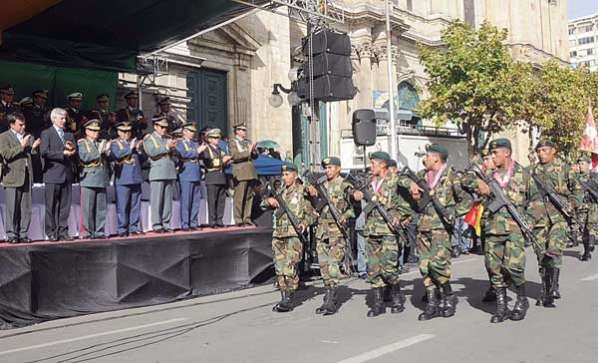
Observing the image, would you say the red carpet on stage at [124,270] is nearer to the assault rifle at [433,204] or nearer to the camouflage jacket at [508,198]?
the assault rifle at [433,204]

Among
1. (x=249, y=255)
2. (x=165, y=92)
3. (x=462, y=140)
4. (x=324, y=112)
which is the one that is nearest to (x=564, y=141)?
(x=462, y=140)

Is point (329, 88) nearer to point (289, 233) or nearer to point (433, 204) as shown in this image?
point (289, 233)

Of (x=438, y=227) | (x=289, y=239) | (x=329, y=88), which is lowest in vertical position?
(x=289, y=239)

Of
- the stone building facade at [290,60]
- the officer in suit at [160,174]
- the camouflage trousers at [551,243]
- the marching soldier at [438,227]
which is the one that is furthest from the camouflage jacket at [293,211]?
the stone building facade at [290,60]

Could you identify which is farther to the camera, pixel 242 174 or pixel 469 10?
pixel 469 10

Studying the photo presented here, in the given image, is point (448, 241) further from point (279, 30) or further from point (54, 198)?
point (279, 30)

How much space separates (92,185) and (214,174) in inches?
93.9

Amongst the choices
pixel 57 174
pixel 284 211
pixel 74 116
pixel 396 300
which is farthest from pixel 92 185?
pixel 396 300

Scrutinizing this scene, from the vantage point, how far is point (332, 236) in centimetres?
841

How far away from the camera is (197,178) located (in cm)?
1129

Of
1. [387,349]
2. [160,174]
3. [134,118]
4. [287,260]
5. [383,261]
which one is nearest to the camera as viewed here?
[387,349]

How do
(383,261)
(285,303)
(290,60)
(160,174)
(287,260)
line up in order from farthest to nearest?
1. (290,60)
2. (160,174)
3. (285,303)
4. (287,260)
5. (383,261)

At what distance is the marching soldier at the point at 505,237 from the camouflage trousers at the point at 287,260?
2.26 metres

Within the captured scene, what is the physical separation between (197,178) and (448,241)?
5054 mm
